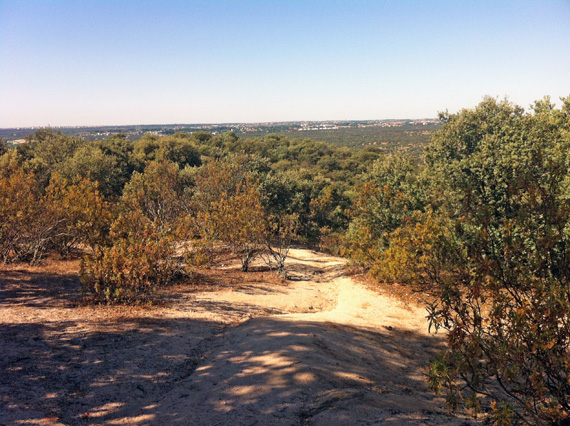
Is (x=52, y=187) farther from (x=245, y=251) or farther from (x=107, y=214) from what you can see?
(x=245, y=251)

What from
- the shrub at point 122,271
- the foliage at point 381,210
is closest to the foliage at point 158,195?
the shrub at point 122,271

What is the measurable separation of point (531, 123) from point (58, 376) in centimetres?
2394

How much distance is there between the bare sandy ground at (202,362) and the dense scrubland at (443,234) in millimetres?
1250

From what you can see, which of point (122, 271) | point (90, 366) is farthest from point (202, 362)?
point (122, 271)

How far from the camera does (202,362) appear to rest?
26.3 ft

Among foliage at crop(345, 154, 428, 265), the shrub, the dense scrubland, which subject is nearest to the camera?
the dense scrubland

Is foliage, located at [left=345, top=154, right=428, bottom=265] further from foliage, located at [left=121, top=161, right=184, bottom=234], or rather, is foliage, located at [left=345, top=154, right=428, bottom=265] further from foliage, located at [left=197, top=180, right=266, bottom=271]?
foliage, located at [left=121, top=161, right=184, bottom=234]

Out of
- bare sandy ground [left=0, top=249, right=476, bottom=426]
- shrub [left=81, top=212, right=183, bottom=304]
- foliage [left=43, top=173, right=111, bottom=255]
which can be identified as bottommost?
bare sandy ground [left=0, top=249, right=476, bottom=426]

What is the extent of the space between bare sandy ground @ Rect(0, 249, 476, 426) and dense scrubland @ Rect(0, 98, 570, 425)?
1250mm

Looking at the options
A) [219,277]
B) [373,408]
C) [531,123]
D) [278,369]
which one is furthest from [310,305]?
[531,123]

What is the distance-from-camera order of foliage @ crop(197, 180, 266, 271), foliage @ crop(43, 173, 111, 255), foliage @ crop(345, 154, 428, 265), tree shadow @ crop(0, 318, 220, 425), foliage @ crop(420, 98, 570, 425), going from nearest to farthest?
foliage @ crop(420, 98, 570, 425) < tree shadow @ crop(0, 318, 220, 425) < foliage @ crop(43, 173, 111, 255) < foliage @ crop(197, 180, 266, 271) < foliage @ crop(345, 154, 428, 265)

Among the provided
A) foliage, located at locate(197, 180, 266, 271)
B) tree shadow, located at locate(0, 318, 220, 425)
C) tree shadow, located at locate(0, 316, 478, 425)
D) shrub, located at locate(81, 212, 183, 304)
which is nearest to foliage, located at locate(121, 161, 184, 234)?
foliage, located at locate(197, 180, 266, 271)

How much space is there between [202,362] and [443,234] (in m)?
7.79

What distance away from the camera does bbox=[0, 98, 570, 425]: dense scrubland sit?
13.8 ft
